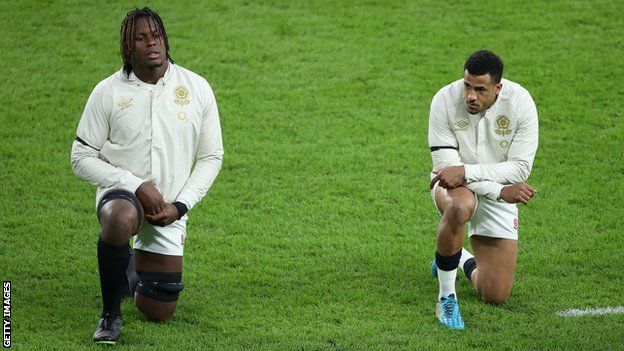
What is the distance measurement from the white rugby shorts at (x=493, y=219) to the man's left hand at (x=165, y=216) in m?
1.80

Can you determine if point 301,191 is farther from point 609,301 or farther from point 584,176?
point 609,301

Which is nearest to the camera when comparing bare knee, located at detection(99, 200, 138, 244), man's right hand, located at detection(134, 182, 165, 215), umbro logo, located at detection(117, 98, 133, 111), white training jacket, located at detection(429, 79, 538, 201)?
bare knee, located at detection(99, 200, 138, 244)

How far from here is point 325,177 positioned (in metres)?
9.82

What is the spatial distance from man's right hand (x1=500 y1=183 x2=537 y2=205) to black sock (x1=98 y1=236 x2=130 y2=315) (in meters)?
2.42

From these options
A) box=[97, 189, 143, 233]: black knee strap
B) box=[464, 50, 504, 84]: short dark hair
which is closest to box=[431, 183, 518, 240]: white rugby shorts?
box=[464, 50, 504, 84]: short dark hair

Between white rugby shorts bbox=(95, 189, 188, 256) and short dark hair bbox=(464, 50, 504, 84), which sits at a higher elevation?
short dark hair bbox=(464, 50, 504, 84)

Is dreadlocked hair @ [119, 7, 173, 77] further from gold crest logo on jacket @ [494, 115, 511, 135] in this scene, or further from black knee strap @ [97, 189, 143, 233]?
gold crest logo on jacket @ [494, 115, 511, 135]

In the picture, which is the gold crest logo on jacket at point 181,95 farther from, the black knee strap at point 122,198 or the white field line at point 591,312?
the white field line at point 591,312

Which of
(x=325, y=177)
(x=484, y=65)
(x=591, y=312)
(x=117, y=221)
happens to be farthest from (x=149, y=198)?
(x=325, y=177)

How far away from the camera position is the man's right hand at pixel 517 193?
22.6 feet

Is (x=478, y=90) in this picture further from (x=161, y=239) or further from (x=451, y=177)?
(x=161, y=239)

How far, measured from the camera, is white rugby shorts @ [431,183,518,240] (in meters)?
7.28

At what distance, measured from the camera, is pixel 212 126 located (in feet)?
22.3

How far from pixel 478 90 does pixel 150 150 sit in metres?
2.09
